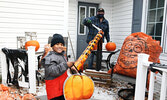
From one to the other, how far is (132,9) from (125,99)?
10.4 feet

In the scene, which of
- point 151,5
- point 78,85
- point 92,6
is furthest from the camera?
point 92,6

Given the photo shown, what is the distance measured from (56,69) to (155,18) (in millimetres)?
3459

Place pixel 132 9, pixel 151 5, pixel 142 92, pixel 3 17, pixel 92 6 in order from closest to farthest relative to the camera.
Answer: pixel 142 92, pixel 3 17, pixel 151 5, pixel 132 9, pixel 92 6

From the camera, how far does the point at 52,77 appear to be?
4.80 ft

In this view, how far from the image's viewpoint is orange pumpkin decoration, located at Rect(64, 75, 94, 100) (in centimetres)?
142

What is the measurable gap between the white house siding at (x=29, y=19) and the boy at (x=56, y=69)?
8.90 ft

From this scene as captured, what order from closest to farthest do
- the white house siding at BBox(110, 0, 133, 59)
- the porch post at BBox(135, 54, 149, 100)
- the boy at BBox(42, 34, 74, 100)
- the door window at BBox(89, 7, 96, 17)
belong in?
the porch post at BBox(135, 54, 149, 100) < the boy at BBox(42, 34, 74, 100) < the white house siding at BBox(110, 0, 133, 59) < the door window at BBox(89, 7, 96, 17)

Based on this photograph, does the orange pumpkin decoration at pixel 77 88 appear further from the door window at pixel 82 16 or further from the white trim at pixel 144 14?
the door window at pixel 82 16

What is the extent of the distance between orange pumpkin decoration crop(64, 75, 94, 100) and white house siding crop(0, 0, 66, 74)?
291cm

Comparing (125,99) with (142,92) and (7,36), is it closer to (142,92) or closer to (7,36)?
(142,92)

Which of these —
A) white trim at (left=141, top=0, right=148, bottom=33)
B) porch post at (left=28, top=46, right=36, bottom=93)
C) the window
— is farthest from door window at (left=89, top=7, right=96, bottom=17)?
porch post at (left=28, top=46, right=36, bottom=93)

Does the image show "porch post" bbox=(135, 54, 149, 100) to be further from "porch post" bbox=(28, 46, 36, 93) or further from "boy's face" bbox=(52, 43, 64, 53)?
"porch post" bbox=(28, 46, 36, 93)

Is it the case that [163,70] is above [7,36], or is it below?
below

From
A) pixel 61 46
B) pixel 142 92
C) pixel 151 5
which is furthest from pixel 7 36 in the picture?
pixel 151 5
